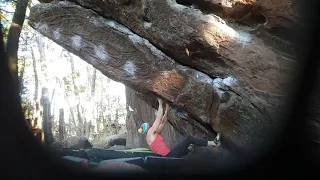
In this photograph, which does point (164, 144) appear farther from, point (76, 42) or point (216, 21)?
point (76, 42)

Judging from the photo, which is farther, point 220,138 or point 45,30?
point 45,30

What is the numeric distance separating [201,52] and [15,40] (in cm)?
411

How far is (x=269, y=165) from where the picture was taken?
7066mm

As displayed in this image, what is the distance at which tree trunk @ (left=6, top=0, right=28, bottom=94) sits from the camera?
20.5ft

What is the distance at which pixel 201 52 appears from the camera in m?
7.80

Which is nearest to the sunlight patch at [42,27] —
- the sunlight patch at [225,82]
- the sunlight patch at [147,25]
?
the sunlight patch at [147,25]

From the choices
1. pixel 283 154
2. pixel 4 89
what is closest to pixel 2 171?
pixel 4 89

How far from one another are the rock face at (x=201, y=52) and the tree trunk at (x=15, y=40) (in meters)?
0.64

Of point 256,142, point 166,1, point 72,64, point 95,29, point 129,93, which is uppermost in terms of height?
point 72,64

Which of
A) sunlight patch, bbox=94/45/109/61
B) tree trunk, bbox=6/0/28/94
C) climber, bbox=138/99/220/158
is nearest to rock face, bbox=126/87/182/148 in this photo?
sunlight patch, bbox=94/45/109/61

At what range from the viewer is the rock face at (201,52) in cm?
727

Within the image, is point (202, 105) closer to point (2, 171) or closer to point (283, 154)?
point (283, 154)

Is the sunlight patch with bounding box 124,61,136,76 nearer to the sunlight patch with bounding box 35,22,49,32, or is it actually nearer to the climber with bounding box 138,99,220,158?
the climber with bounding box 138,99,220,158

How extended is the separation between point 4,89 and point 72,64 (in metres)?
23.0
